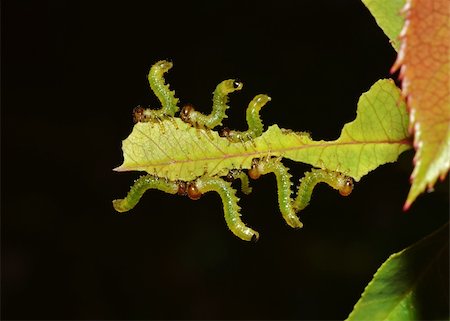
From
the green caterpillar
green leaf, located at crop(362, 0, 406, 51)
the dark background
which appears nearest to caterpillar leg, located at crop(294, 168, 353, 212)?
the green caterpillar

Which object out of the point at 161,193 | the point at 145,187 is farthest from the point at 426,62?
the point at 161,193

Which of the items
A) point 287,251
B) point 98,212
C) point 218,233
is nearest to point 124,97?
point 98,212

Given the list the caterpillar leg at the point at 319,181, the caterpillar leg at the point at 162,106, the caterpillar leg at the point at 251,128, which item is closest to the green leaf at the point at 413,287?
the caterpillar leg at the point at 319,181

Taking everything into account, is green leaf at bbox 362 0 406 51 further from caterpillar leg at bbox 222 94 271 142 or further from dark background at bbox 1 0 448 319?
dark background at bbox 1 0 448 319

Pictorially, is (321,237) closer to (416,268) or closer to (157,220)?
(157,220)

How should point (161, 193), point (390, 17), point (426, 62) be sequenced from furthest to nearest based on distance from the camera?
point (161, 193) → point (390, 17) → point (426, 62)

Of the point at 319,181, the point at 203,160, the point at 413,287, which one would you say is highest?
the point at 203,160

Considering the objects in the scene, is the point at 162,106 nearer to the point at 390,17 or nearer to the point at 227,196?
the point at 227,196
